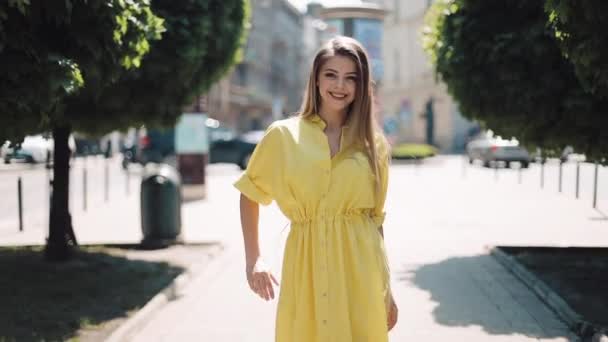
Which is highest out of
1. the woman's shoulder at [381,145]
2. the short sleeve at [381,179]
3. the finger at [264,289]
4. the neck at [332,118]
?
the neck at [332,118]

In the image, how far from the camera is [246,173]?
326 centimetres

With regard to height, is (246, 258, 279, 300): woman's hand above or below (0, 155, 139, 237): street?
above

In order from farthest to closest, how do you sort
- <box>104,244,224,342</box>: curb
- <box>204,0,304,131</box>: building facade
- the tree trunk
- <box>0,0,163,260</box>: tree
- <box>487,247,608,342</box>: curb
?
<box>204,0,304,131</box>: building facade
the tree trunk
<box>104,244,224,342</box>: curb
<box>487,247,608,342</box>: curb
<box>0,0,163,260</box>: tree

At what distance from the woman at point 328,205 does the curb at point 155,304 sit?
3.27m

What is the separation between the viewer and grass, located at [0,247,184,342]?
6.48 meters

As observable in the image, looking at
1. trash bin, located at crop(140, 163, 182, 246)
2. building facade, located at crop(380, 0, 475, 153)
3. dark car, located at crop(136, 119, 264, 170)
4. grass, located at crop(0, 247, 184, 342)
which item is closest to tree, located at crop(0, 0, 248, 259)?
grass, located at crop(0, 247, 184, 342)

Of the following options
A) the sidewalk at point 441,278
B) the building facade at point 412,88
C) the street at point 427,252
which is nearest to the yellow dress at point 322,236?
the sidewalk at point 441,278

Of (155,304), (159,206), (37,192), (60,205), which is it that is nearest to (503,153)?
(37,192)

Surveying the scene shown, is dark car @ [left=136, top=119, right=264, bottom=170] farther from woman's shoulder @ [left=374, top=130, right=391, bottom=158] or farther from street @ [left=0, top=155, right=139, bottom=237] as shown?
woman's shoulder @ [left=374, top=130, right=391, bottom=158]

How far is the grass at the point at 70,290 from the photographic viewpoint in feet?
21.3

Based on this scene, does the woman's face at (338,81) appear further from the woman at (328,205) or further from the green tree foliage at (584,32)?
the green tree foliage at (584,32)

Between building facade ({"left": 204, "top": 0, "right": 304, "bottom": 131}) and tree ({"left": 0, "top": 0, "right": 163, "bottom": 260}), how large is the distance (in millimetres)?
49933

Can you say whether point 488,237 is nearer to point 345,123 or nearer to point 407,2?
point 345,123

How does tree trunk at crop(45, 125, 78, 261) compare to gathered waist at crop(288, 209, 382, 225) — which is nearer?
gathered waist at crop(288, 209, 382, 225)
